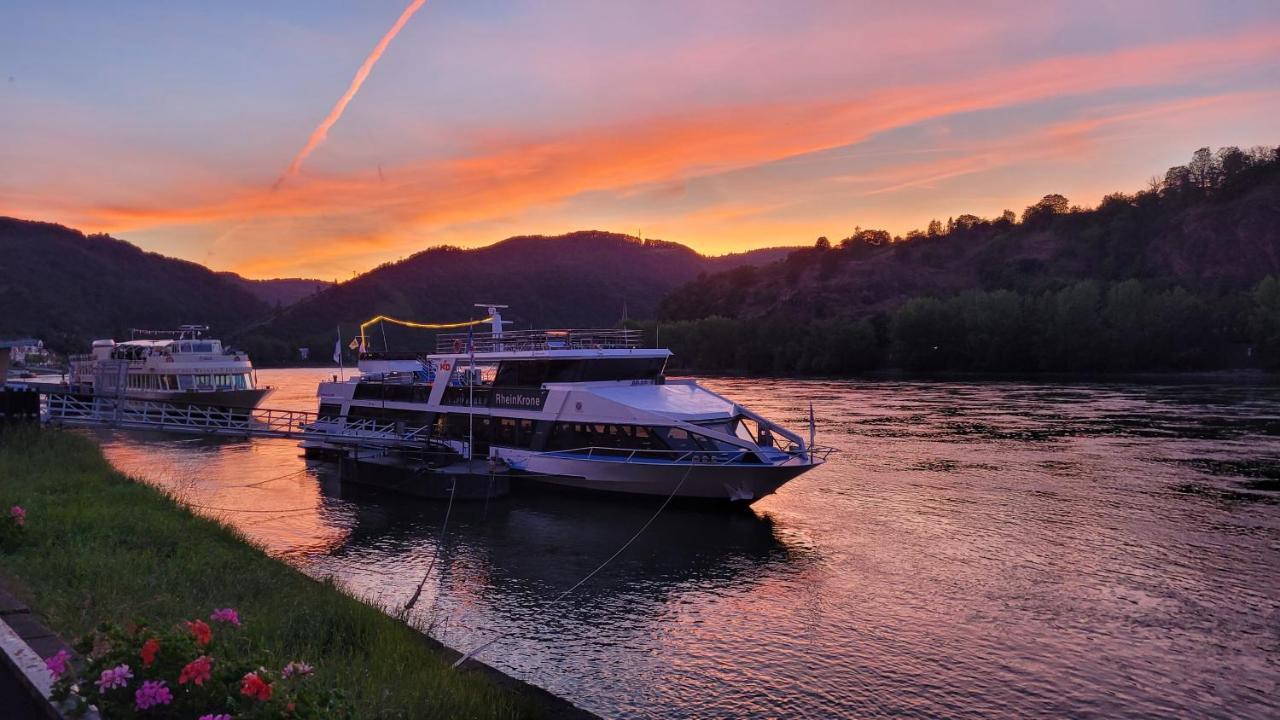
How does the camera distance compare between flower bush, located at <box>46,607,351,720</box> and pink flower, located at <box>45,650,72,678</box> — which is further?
pink flower, located at <box>45,650,72,678</box>

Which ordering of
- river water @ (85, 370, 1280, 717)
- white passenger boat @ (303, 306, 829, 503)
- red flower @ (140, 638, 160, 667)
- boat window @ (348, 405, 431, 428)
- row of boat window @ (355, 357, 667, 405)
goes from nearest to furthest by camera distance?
red flower @ (140, 638, 160, 667) < river water @ (85, 370, 1280, 717) < white passenger boat @ (303, 306, 829, 503) < row of boat window @ (355, 357, 667, 405) < boat window @ (348, 405, 431, 428)

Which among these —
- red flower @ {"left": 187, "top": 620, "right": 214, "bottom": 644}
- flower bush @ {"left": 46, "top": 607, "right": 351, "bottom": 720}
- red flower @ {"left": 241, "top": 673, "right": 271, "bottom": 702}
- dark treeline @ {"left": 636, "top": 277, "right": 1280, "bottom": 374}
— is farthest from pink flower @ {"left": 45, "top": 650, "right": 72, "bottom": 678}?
dark treeline @ {"left": 636, "top": 277, "right": 1280, "bottom": 374}

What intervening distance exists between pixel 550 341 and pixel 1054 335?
7823 centimetres

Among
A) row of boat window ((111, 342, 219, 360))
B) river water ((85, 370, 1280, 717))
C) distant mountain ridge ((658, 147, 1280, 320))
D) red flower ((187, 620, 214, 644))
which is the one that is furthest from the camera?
distant mountain ridge ((658, 147, 1280, 320))

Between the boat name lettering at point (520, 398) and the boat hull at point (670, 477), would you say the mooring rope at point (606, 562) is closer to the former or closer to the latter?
the boat hull at point (670, 477)

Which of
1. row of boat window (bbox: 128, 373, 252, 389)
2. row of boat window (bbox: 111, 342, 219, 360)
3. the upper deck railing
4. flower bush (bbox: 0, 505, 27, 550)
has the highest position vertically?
A: row of boat window (bbox: 111, 342, 219, 360)

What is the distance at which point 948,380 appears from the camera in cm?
9106

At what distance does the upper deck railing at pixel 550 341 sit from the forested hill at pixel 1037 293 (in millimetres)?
76829

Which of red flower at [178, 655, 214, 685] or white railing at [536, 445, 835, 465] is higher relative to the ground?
red flower at [178, 655, 214, 685]

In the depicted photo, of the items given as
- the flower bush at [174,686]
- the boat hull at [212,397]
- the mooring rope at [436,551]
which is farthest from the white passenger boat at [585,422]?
the boat hull at [212,397]

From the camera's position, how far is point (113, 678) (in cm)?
650

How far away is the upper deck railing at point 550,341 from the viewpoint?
32656 mm

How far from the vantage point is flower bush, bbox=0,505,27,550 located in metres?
15.2

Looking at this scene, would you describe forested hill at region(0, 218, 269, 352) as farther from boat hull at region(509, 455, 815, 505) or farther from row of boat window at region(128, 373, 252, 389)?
boat hull at region(509, 455, 815, 505)
